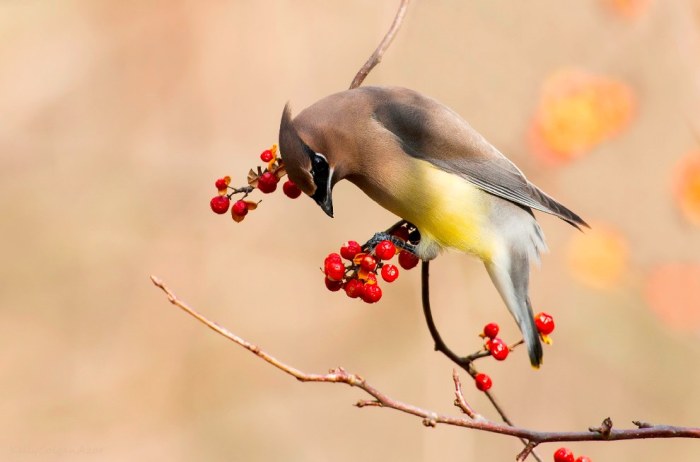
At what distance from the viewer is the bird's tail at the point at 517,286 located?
3.03 metres

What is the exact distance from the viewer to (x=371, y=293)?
2.62m

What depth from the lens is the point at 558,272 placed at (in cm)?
560

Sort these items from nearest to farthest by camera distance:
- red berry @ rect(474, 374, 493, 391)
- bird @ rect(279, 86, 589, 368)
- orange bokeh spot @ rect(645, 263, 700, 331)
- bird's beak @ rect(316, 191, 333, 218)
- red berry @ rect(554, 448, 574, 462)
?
red berry @ rect(554, 448, 574, 462) < red berry @ rect(474, 374, 493, 391) < bird's beak @ rect(316, 191, 333, 218) < bird @ rect(279, 86, 589, 368) < orange bokeh spot @ rect(645, 263, 700, 331)

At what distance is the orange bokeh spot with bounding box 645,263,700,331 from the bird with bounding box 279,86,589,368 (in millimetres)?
2262

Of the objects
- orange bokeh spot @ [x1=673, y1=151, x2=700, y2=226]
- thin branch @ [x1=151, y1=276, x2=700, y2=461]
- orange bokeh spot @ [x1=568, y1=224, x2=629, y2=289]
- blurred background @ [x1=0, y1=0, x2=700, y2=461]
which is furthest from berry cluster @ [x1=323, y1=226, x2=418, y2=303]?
orange bokeh spot @ [x1=568, y1=224, x2=629, y2=289]

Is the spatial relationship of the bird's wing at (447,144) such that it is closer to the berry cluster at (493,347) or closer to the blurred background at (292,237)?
the berry cluster at (493,347)

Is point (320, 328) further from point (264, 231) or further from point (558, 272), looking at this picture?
point (558, 272)

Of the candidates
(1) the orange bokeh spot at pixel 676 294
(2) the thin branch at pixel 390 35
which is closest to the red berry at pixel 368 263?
(2) the thin branch at pixel 390 35

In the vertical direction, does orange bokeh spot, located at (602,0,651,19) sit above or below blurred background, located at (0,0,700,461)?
above

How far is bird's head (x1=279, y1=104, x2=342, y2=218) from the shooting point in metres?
2.77

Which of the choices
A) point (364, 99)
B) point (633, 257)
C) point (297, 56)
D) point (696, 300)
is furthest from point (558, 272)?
point (364, 99)

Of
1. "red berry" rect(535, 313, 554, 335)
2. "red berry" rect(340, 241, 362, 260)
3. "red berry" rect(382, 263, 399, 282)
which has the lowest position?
"red berry" rect(340, 241, 362, 260)

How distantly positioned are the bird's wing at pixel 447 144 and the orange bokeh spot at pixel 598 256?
2.13 metres

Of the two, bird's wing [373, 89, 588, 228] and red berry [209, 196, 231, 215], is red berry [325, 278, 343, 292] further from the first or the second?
bird's wing [373, 89, 588, 228]
